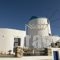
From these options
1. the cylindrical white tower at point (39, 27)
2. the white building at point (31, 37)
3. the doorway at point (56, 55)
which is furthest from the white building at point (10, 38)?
the doorway at point (56, 55)

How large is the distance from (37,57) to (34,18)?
17.8 metres

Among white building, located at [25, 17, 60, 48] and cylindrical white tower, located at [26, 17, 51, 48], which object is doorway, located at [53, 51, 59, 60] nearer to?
white building, located at [25, 17, 60, 48]

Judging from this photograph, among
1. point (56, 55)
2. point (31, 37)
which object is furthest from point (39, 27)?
point (56, 55)

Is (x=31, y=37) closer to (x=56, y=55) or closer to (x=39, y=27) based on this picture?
(x=39, y=27)

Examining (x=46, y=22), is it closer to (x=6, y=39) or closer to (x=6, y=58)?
(x=6, y=39)

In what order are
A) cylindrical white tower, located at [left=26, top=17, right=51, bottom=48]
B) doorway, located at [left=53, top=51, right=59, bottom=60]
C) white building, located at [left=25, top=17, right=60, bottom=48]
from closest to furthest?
1. doorway, located at [left=53, top=51, right=59, bottom=60]
2. white building, located at [left=25, top=17, right=60, bottom=48]
3. cylindrical white tower, located at [left=26, top=17, right=51, bottom=48]

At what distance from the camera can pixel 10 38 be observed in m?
22.9

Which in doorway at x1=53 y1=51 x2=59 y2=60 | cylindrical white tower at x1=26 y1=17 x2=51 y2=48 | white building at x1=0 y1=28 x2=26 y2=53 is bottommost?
doorway at x1=53 y1=51 x2=59 y2=60

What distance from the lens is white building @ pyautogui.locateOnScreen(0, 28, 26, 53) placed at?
22.4 metres

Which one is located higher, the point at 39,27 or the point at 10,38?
the point at 39,27

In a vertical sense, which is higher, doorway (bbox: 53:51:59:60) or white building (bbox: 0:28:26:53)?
white building (bbox: 0:28:26:53)

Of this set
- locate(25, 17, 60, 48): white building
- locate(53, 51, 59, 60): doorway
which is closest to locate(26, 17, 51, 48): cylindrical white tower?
locate(25, 17, 60, 48): white building

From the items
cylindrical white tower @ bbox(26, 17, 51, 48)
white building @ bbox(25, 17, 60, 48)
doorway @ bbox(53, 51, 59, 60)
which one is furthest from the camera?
cylindrical white tower @ bbox(26, 17, 51, 48)

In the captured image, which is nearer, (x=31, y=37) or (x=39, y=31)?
(x=31, y=37)
